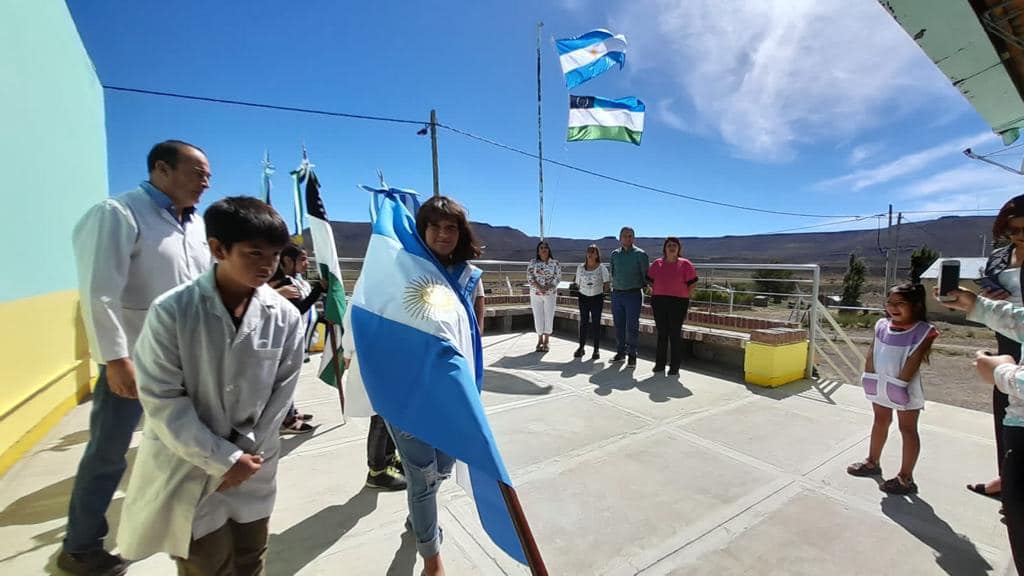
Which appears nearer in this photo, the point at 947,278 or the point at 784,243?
the point at 947,278

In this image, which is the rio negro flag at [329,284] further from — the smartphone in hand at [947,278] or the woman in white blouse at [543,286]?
the woman in white blouse at [543,286]

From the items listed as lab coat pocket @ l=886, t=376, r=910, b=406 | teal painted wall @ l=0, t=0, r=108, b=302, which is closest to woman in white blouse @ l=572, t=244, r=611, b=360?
lab coat pocket @ l=886, t=376, r=910, b=406

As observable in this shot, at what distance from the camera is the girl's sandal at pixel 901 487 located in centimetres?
227

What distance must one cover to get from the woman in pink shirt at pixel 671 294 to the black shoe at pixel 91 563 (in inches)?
179

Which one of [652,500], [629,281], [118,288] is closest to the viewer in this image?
[118,288]

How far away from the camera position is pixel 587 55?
8734 mm

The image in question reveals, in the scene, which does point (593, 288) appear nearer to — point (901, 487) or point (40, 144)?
point (901, 487)

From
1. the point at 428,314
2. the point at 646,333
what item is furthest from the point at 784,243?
the point at 428,314

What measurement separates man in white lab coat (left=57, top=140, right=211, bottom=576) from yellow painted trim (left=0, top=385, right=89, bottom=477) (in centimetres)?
160

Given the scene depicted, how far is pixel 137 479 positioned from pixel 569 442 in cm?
→ 239

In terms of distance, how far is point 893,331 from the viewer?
7.98ft

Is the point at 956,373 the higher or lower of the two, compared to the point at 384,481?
lower

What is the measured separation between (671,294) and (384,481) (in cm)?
362

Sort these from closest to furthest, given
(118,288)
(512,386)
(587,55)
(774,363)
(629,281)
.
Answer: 1. (118,288)
2. (774,363)
3. (512,386)
4. (629,281)
5. (587,55)
